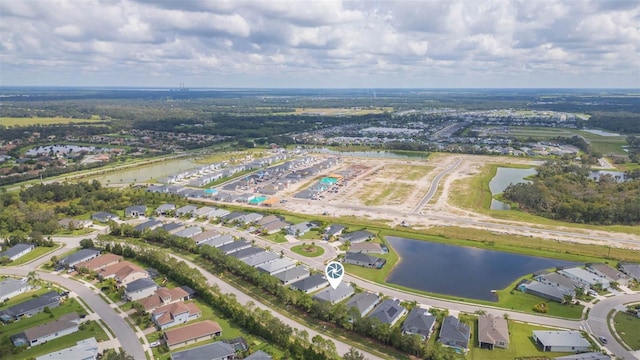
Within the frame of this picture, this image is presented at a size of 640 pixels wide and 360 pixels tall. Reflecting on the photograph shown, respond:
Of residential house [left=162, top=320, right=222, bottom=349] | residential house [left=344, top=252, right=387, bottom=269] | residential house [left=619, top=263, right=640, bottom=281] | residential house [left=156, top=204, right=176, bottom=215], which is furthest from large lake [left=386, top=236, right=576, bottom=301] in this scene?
residential house [left=156, top=204, right=176, bottom=215]

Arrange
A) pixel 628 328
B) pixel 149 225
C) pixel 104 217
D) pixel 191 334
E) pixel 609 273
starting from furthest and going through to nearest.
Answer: pixel 104 217, pixel 149 225, pixel 609 273, pixel 628 328, pixel 191 334

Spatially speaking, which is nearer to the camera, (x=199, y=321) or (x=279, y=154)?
(x=199, y=321)

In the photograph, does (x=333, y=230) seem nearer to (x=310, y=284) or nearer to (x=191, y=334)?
(x=310, y=284)

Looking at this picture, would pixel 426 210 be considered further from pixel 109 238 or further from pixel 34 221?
pixel 34 221

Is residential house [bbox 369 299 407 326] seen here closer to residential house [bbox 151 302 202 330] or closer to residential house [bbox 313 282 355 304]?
residential house [bbox 313 282 355 304]

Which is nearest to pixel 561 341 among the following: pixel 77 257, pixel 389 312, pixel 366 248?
pixel 389 312

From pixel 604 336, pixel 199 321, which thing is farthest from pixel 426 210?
pixel 199 321
